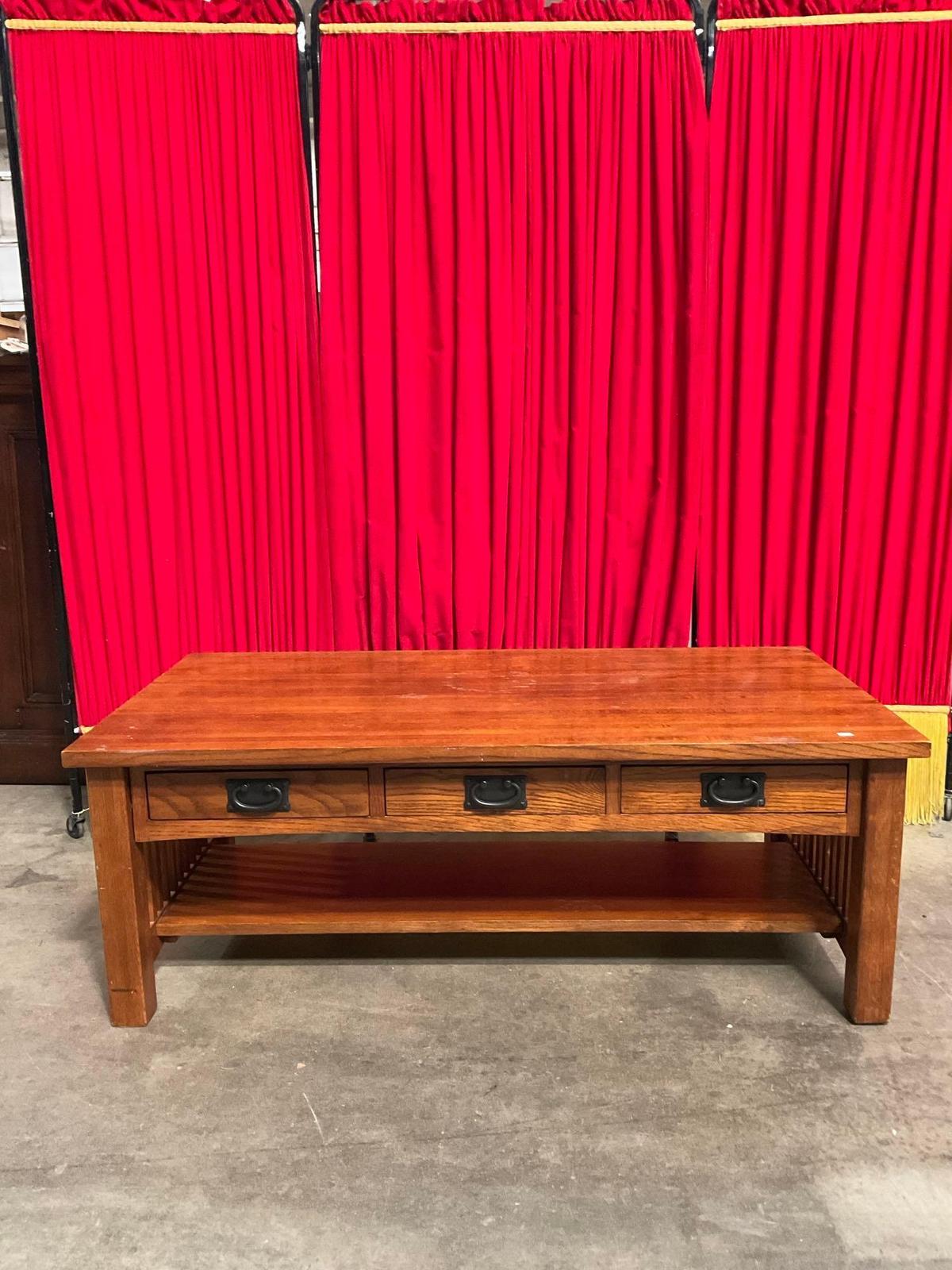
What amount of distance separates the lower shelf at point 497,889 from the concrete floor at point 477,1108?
0.66ft

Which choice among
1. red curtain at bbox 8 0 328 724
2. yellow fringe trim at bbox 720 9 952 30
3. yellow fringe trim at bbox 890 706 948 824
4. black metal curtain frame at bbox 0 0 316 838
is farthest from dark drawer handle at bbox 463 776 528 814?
yellow fringe trim at bbox 720 9 952 30

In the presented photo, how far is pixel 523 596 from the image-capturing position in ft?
9.22

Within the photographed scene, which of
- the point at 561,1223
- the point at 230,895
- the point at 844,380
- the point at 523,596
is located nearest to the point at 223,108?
the point at 523,596

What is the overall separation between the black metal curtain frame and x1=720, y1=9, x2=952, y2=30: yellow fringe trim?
1.21 m

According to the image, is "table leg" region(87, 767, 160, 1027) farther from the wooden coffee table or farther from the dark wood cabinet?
the dark wood cabinet

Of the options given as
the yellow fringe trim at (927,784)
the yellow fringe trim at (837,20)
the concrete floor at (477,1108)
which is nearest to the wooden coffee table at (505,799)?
the concrete floor at (477,1108)

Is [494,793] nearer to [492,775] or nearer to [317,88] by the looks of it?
[492,775]

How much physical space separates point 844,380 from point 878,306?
23cm

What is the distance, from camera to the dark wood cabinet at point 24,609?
9.93 feet

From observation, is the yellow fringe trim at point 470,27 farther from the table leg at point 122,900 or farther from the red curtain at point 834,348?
the table leg at point 122,900

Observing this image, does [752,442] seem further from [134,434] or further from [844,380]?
[134,434]

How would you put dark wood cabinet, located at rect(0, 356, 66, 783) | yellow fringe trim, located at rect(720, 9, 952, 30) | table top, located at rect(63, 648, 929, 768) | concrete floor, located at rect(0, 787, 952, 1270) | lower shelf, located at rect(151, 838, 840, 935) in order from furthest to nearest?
dark wood cabinet, located at rect(0, 356, 66, 783) < yellow fringe trim, located at rect(720, 9, 952, 30) < lower shelf, located at rect(151, 838, 840, 935) < table top, located at rect(63, 648, 929, 768) < concrete floor, located at rect(0, 787, 952, 1270)

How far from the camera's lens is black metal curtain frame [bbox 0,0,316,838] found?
8.51 ft

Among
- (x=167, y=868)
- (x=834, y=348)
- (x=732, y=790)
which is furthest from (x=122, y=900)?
(x=834, y=348)
